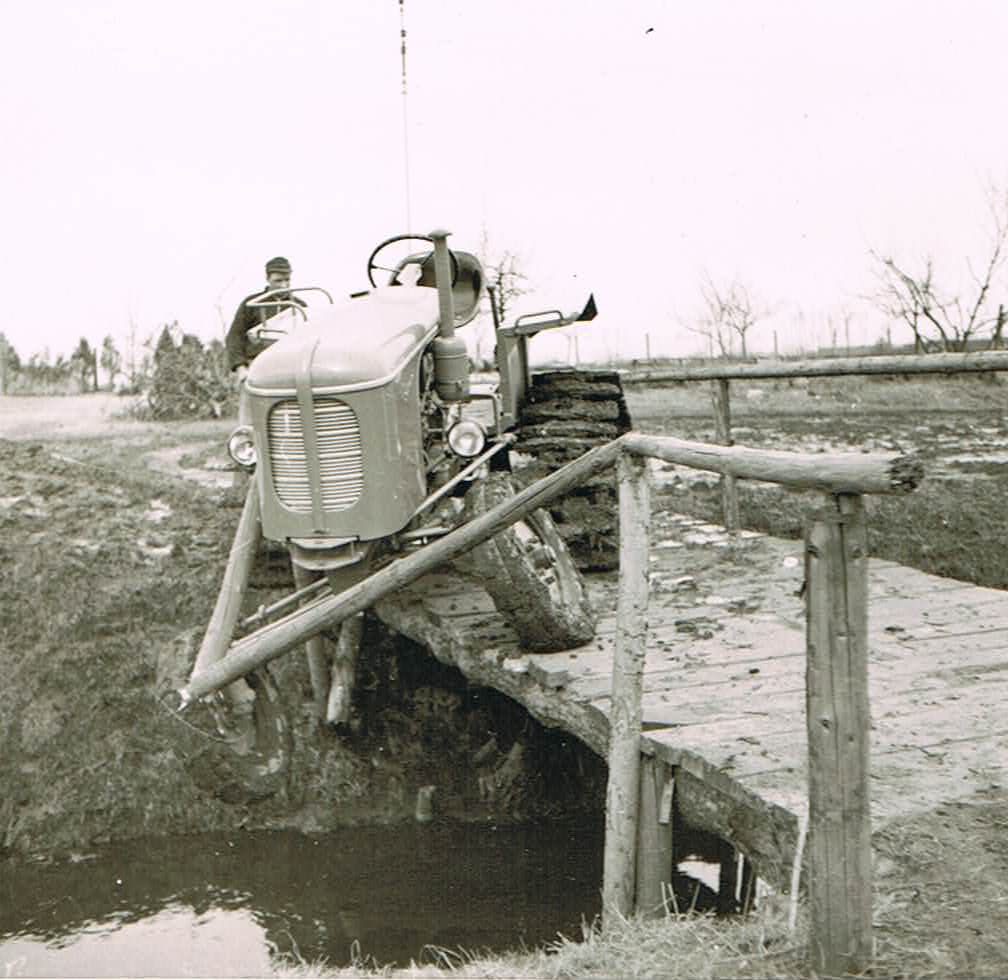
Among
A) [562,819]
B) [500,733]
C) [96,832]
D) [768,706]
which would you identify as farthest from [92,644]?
[768,706]

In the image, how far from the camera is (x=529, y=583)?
4.48 metres

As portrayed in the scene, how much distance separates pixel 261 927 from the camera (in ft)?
16.7

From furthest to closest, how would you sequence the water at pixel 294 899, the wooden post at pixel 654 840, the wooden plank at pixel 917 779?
1. the water at pixel 294 899
2. the wooden post at pixel 654 840
3. the wooden plank at pixel 917 779

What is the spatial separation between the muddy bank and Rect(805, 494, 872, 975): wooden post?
3.63 m

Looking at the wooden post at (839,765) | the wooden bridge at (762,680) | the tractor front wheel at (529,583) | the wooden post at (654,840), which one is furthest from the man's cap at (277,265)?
the wooden post at (839,765)

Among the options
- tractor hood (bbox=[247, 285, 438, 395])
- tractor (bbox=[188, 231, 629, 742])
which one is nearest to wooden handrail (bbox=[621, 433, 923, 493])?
tractor (bbox=[188, 231, 629, 742])

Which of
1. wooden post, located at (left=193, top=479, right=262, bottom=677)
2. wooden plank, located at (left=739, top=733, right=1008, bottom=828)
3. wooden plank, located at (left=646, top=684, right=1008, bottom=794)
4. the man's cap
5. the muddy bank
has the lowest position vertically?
the muddy bank

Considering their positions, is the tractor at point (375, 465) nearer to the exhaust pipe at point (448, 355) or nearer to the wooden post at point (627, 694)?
the exhaust pipe at point (448, 355)

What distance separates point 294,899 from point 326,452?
6.70 feet

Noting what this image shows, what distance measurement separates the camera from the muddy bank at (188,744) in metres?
5.98

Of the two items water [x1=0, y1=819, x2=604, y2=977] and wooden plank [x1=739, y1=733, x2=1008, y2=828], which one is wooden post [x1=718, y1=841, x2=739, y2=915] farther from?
wooden plank [x1=739, y1=733, x2=1008, y2=828]

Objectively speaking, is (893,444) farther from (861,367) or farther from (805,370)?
(861,367)

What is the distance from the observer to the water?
4820mm

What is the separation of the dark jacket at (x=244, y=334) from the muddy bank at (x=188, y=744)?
129 cm
